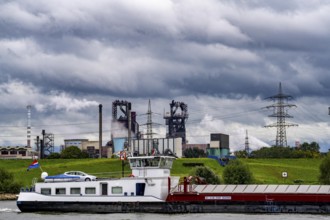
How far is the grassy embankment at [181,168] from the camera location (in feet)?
458

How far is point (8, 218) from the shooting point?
69.1 meters

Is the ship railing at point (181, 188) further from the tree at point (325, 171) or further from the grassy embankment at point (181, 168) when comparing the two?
the grassy embankment at point (181, 168)

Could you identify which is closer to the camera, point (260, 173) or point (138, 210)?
point (138, 210)

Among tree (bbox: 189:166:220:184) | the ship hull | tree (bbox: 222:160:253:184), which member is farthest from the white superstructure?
tree (bbox: 222:160:253:184)

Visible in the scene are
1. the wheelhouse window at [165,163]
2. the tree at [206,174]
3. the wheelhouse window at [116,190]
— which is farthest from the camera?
the tree at [206,174]

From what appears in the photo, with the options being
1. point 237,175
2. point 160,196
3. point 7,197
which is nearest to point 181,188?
point 160,196

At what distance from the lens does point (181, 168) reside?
149000mm

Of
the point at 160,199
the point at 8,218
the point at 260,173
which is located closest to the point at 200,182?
the point at 160,199

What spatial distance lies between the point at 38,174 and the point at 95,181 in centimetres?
7100

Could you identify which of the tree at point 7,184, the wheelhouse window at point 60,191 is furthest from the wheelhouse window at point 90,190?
the tree at point 7,184

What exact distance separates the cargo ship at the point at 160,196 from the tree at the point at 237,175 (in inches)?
1284

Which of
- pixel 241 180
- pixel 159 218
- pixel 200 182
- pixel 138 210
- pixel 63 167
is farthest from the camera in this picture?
pixel 63 167

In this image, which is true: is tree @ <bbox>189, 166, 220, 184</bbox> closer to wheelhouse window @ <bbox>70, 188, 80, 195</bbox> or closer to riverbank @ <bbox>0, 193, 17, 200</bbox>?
riverbank @ <bbox>0, 193, 17, 200</bbox>

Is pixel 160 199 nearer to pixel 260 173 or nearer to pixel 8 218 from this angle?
pixel 8 218
